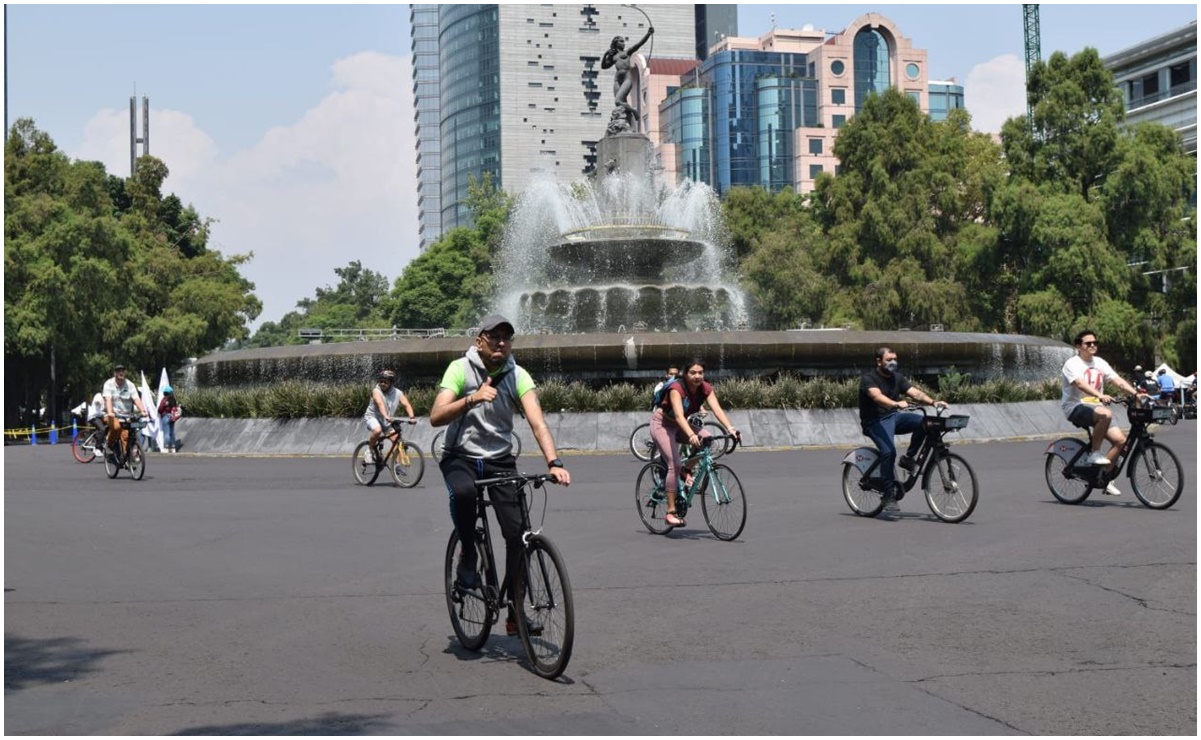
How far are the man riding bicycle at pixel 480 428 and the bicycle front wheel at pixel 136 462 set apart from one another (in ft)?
48.2

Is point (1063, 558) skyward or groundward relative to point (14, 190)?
groundward

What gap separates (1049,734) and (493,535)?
7220 millimetres

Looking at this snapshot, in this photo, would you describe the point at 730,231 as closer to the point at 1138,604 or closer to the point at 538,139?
the point at 1138,604

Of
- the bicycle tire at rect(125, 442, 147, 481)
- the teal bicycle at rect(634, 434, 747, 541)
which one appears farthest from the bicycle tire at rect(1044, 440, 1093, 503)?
the bicycle tire at rect(125, 442, 147, 481)

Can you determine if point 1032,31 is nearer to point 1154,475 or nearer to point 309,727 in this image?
point 1154,475

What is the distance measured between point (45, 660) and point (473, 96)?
191 meters

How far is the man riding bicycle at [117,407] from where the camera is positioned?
2106cm

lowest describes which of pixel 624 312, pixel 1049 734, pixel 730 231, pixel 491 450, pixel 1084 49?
pixel 1049 734

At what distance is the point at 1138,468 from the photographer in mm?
Answer: 13320

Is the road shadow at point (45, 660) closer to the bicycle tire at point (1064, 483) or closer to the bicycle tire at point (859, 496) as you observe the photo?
the bicycle tire at point (859, 496)

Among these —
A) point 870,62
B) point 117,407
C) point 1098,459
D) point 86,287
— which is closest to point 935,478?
point 1098,459

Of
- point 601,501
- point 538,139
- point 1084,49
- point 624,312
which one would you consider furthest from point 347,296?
point 601,501

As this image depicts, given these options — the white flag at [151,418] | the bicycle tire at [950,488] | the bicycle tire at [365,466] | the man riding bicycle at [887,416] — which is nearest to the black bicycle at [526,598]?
Result: the bicycle tire at [950,488]

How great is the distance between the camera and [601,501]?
15430mm
